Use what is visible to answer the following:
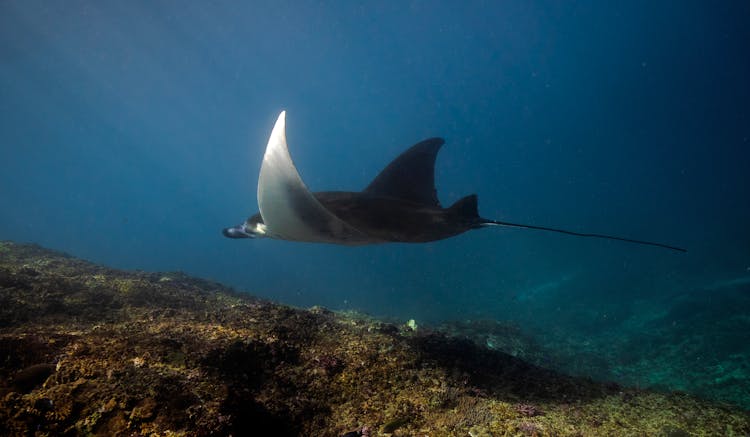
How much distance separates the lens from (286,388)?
82.7 inches

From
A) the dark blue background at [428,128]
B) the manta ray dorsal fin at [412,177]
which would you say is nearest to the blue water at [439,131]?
the dark blue background at [428,128]

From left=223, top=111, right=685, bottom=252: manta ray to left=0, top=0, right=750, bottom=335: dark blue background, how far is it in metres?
17.9

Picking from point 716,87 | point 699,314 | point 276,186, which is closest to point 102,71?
point 276,186

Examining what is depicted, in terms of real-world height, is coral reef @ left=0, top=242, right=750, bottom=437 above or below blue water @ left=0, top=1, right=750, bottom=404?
below

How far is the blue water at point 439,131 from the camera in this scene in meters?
29.5

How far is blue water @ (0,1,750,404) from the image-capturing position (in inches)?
1163

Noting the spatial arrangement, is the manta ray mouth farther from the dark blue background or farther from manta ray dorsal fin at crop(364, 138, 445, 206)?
the dark blue background

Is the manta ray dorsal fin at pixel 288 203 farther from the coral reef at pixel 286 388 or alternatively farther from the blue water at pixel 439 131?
the blue water at pixel 439 131

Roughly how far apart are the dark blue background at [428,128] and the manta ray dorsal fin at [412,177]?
17818 millimetres

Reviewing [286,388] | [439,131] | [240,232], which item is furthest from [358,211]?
[439,131]

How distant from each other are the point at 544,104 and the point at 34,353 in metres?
102

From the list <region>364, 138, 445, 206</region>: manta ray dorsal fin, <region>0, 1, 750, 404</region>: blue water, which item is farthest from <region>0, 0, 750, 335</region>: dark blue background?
<region>364, 138, 445, 206</region>: manta ray dorsal fin

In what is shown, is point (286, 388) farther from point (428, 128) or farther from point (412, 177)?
point (428, 128)

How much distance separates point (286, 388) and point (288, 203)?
4.76ft
